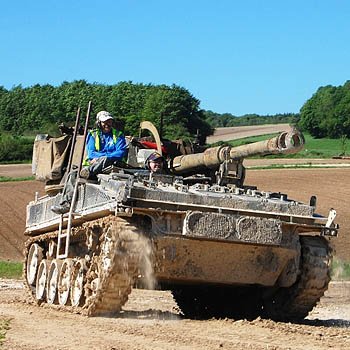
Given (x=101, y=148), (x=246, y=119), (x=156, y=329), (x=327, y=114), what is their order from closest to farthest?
1. (x=156, y=329)
2. (x=101, y=148)
3. (x=327, y=114)
4. (x=246, y=119)

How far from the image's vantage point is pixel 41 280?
1777 centimetres

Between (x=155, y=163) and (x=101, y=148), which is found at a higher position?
(x=101, y=148)

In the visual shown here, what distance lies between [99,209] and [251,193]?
89.2 inches

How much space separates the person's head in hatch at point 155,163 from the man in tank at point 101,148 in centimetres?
41

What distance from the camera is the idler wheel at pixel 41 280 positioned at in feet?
57.5

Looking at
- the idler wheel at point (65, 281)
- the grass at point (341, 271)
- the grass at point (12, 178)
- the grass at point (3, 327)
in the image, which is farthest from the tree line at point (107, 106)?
the grass at point (3, 327)

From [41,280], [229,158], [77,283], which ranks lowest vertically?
[41,280]

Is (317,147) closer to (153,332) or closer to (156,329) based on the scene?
(156,329)

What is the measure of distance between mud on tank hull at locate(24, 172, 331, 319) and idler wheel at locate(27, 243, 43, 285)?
104 inches

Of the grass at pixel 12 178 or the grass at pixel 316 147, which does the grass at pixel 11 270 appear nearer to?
the grass at pixel 12 178

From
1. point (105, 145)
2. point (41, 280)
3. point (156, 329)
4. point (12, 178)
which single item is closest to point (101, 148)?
point (105, 145)

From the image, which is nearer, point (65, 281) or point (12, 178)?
point (65, 281)

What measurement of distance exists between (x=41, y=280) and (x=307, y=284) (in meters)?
5.28

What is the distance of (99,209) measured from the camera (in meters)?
14.1
